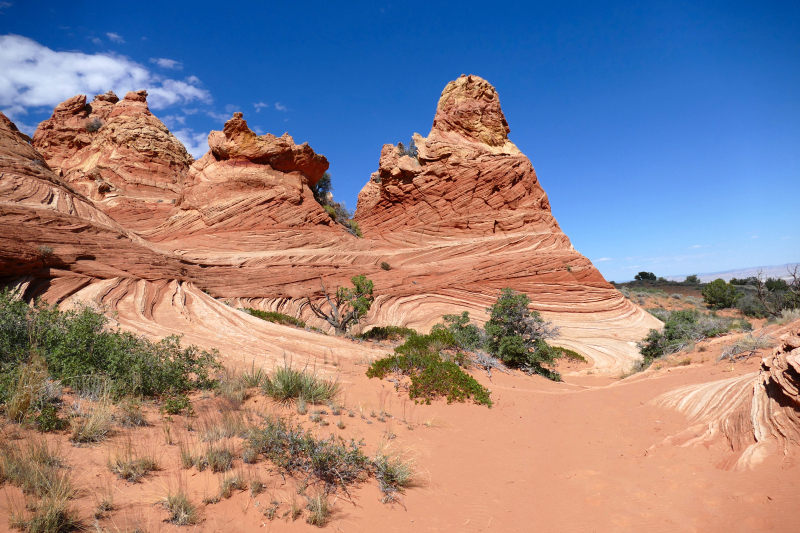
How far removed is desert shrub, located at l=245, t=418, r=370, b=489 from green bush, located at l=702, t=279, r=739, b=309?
36.3 meters

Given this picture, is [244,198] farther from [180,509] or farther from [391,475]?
[180,509]

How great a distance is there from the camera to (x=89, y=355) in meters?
5.19

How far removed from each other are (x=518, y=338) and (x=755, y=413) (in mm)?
8397

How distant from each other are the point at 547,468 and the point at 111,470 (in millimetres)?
4758

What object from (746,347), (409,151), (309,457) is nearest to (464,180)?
(409,151)

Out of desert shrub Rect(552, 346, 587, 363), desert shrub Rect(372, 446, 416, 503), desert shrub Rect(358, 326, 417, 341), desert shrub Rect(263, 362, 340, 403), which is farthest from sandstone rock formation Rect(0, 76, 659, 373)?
desert shrub Rect(372, 446, 416, 503)

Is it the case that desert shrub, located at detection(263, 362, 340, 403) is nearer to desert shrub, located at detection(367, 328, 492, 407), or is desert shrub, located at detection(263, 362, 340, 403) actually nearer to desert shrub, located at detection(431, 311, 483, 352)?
desert shrub, located at detection(367, 328, 492, 407)

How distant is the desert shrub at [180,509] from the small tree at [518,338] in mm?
10683

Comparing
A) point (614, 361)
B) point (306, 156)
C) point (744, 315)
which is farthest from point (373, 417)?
point (744, 315)

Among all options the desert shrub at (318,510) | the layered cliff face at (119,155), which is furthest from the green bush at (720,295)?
the layered cliff face at (119,155)

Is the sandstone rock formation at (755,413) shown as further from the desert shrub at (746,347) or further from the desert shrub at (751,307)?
the desert shrub at (751,307)

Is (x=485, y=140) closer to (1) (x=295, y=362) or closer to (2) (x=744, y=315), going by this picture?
(2) (x=744, y=315)

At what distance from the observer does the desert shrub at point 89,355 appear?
482cm

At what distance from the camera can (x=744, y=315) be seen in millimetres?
26391
